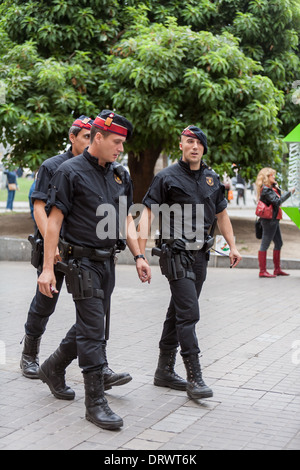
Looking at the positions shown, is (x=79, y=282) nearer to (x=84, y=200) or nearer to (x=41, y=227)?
(x=84, y=200)

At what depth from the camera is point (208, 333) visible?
760 centimetres

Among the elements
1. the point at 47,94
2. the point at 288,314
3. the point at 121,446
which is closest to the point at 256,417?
the point at 121,446

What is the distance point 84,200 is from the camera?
15.8 ft

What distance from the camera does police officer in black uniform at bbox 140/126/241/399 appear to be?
5.33 m

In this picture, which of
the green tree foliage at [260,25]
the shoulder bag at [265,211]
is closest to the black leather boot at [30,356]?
the shoulder bag at [265,211]

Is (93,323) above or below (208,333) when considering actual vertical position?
above

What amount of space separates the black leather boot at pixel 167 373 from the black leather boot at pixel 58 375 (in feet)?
2.41

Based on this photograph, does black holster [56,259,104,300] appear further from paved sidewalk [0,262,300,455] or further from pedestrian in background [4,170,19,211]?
pedestrian in background [4,170,19,211]

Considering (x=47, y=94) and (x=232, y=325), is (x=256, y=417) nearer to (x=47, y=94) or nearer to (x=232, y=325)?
(x=232, y=325)

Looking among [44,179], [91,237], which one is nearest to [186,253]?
[91,237]

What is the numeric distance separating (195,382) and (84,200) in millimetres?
1554

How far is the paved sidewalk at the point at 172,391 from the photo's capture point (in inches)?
176

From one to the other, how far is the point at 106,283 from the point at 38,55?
35.6 feet
